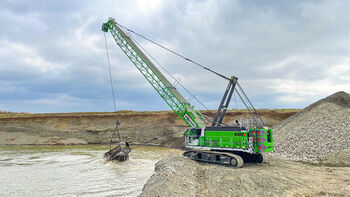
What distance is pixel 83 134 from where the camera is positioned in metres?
32.8

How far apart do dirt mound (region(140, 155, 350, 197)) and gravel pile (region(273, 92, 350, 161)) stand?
11.0ft

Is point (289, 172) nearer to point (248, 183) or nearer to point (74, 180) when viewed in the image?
point (248, 183)

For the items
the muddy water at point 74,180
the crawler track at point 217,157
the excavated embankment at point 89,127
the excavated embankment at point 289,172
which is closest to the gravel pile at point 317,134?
the excavated embankment at point 289,172

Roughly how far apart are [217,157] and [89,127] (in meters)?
26.0

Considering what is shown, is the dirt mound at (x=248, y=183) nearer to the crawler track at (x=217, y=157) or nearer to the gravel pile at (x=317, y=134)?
the crawler track at (x=217, y=157)

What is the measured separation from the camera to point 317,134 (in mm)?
14867

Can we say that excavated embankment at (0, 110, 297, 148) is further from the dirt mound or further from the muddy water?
the dirt mound

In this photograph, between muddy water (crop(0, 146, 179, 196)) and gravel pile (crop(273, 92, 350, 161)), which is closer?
muddy water (crop(0, 146, 179, 196))

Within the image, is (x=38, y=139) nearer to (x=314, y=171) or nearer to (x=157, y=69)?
(x=157, y=69)

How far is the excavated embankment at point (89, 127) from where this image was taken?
100ft

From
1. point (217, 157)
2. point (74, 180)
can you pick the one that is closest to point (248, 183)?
point (217, 157)

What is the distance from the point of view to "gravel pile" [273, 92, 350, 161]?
43.0 ft

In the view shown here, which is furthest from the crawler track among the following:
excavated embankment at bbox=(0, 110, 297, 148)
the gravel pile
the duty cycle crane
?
excavated embankment at bbox=(0, 110, 297, 148)

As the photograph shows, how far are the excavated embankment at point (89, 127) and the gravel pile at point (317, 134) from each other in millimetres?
10581
